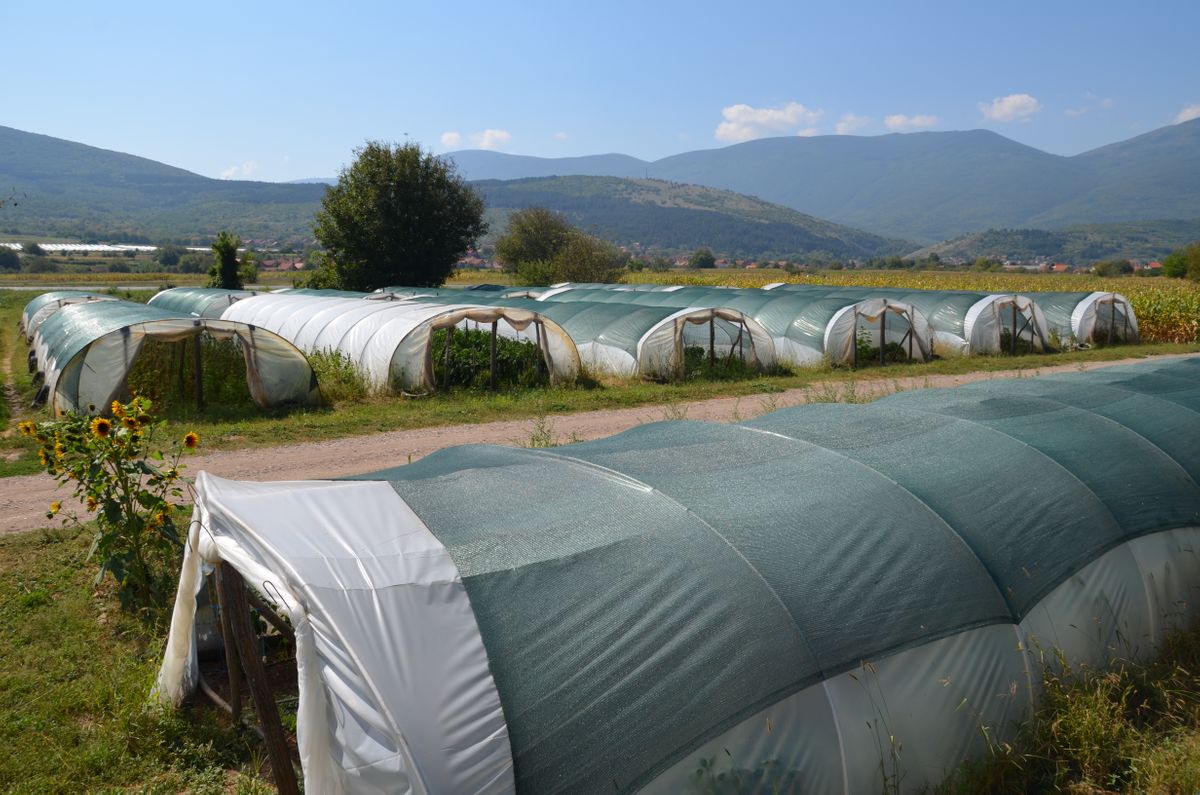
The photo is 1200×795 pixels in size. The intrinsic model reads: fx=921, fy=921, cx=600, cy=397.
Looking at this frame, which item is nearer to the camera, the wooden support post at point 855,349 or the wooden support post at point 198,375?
the wooden support post at point 198,375

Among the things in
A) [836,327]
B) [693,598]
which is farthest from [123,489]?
[836,327]

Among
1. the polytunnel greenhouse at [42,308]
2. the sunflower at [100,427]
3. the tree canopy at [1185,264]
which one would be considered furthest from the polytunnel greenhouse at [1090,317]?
the tree canopy at [1185,264]

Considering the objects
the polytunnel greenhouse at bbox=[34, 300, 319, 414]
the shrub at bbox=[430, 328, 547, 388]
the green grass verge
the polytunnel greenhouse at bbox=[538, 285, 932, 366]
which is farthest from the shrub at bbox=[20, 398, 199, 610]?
the polytunnel greenhouse at bbox=[538, 285, 932, 366]

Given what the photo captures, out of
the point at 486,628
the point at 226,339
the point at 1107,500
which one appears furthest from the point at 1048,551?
the point at 226,339

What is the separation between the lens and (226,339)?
17234 mm

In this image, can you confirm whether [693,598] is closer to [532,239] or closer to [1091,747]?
[1091,747]

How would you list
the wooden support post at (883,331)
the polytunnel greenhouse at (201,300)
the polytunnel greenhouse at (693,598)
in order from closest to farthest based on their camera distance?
the polytunnel greenhouse at (693,598) → the wooden support post at (883,331) → the polytunnel greenhouse at (201,300)

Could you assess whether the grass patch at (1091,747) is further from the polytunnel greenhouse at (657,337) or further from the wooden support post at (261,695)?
the polytunnel greenhouse at (657,337)

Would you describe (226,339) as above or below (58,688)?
above

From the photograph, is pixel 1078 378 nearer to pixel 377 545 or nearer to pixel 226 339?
pixel 377 545

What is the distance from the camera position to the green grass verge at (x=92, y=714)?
521 centimetres

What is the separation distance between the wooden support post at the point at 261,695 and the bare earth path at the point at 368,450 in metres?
6.03

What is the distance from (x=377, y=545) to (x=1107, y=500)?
5428 mm

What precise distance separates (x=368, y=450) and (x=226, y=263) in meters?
38.8
